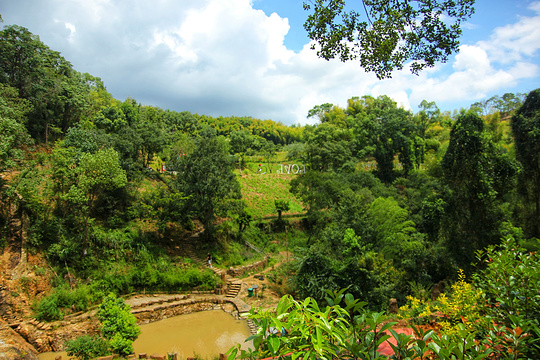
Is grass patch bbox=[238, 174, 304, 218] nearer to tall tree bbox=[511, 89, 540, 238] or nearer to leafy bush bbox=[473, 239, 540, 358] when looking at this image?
tall tree bbox=[511, 89, 540, 238]

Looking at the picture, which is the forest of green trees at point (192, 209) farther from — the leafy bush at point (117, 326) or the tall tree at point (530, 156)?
the leafy bush at point (117, 326)

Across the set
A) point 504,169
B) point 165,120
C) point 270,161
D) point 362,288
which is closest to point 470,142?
point 504,169

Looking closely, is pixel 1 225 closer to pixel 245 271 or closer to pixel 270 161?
pixel 245 271

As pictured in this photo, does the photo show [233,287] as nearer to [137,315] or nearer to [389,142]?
[137,315]

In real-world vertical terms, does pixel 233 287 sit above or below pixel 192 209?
below

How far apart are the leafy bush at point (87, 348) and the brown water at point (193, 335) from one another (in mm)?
1399

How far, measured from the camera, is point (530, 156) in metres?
13.0

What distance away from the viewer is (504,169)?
1207 cm

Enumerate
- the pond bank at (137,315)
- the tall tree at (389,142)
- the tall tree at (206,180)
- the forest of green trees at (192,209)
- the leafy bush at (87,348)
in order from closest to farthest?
the leafy bush at (87,348), the pond bank at (137,315), the forest of green trees at (192,209), the tall tree at (206,180), the tall tree at (389,142)

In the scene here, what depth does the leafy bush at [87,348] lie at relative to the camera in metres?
7.11

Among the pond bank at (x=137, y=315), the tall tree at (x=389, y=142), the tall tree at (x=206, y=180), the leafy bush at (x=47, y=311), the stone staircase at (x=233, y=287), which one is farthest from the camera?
the tall tree at (x=389, y=142)

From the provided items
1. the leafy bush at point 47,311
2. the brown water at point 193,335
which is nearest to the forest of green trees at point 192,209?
the leafy bush at point 47,311

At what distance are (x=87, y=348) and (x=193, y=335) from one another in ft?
11.2

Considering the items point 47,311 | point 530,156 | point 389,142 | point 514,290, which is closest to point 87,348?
point 47,311
